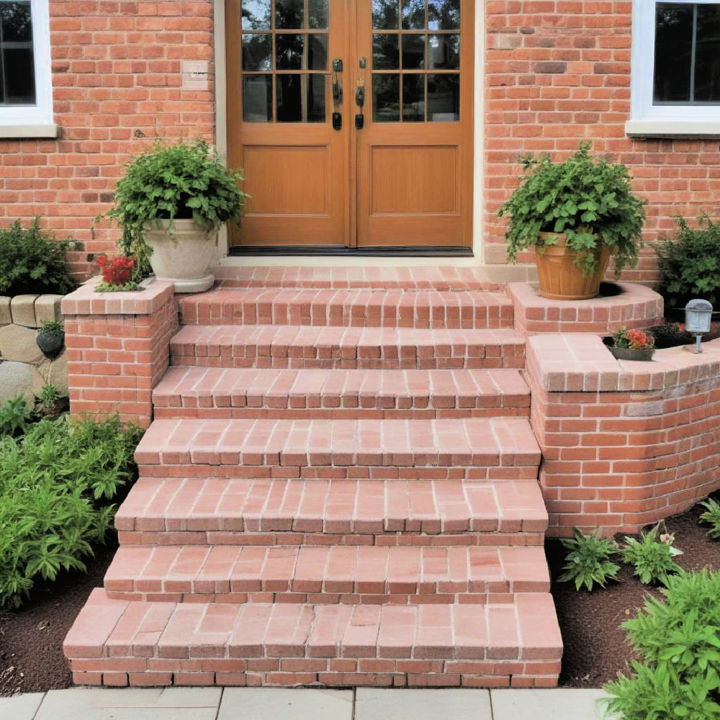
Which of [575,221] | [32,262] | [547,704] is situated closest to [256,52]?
[32,262]

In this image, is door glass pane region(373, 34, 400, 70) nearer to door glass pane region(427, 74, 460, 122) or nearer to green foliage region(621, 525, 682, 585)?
door glass pane region(427, 74, 460, 122)

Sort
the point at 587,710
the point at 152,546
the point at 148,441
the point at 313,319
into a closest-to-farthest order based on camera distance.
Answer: the point at 587,710, the point at 152,546, the point at 148,441, the point at 313,319

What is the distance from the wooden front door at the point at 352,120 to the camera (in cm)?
730

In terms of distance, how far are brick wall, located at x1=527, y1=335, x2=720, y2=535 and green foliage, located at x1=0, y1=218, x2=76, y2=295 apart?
10.6 feet

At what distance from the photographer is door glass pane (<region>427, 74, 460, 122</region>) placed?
7395mm

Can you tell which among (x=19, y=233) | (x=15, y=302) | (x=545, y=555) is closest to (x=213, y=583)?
(x=545, y=555)

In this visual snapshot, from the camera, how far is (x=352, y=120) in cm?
741

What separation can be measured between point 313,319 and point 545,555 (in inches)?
85.0

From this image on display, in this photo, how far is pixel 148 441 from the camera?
5422 millimetres

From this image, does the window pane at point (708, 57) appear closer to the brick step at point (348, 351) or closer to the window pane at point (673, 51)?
the window pane at point (673, 51)

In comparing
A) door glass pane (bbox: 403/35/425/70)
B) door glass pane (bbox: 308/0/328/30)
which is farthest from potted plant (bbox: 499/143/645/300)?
door glass pane (bbox: 308/0/328/30)

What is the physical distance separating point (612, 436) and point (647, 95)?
2760mm

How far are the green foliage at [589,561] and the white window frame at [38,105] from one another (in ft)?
13.8

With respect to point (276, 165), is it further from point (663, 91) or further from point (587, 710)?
point (587, 710)
